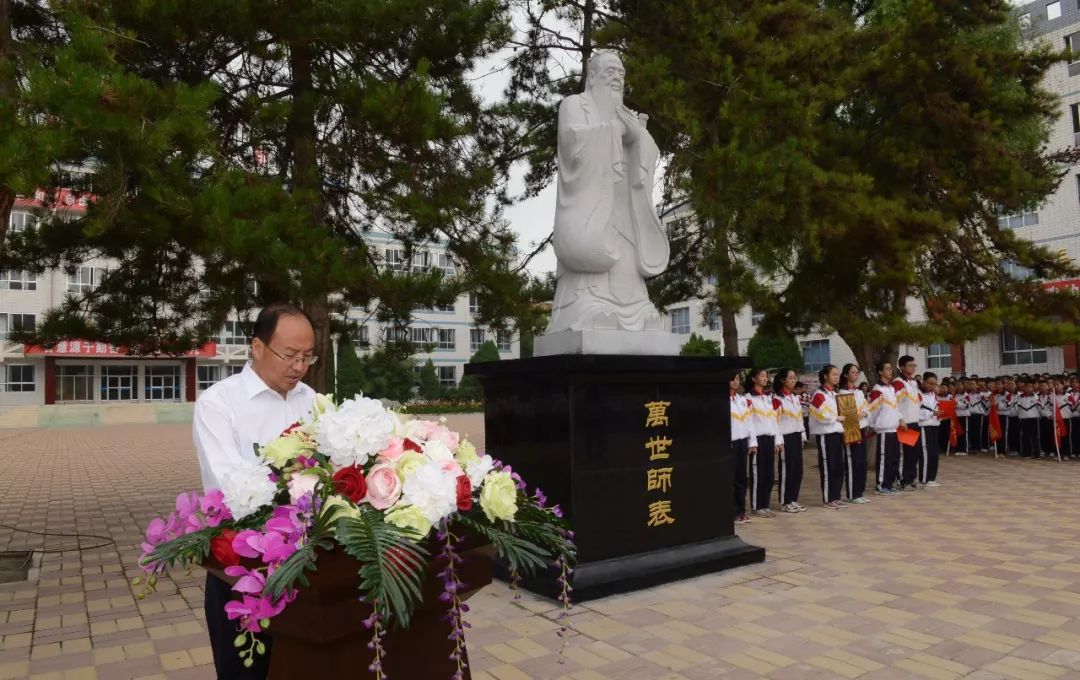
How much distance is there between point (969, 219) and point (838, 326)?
2735mm

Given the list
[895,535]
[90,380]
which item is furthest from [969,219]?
[90,380]

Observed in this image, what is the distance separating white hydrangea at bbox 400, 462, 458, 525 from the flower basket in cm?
12

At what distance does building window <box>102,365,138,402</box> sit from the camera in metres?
34.5

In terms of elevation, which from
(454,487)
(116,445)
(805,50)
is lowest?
(116,445)

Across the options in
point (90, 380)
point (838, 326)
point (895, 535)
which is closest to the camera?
point (895, 535)

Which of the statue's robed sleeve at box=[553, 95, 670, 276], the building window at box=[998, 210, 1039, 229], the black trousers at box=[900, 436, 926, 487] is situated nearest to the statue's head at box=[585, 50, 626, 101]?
the statue's robed sleeve at box=[553, 95, 670, 276]

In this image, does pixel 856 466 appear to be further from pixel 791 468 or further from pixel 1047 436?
pixel 1047 436

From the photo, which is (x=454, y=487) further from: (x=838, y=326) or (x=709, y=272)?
(x=838, y=326)

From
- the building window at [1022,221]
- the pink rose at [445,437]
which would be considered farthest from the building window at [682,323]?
the pink rose at [445,437]

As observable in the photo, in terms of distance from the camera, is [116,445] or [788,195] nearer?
[788,195]

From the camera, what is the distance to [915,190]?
32.5ft

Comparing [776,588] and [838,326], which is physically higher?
[838,326]

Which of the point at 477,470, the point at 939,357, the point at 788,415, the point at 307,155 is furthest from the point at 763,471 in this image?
the point at 939,357

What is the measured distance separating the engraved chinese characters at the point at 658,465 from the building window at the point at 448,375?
38.4 metres
